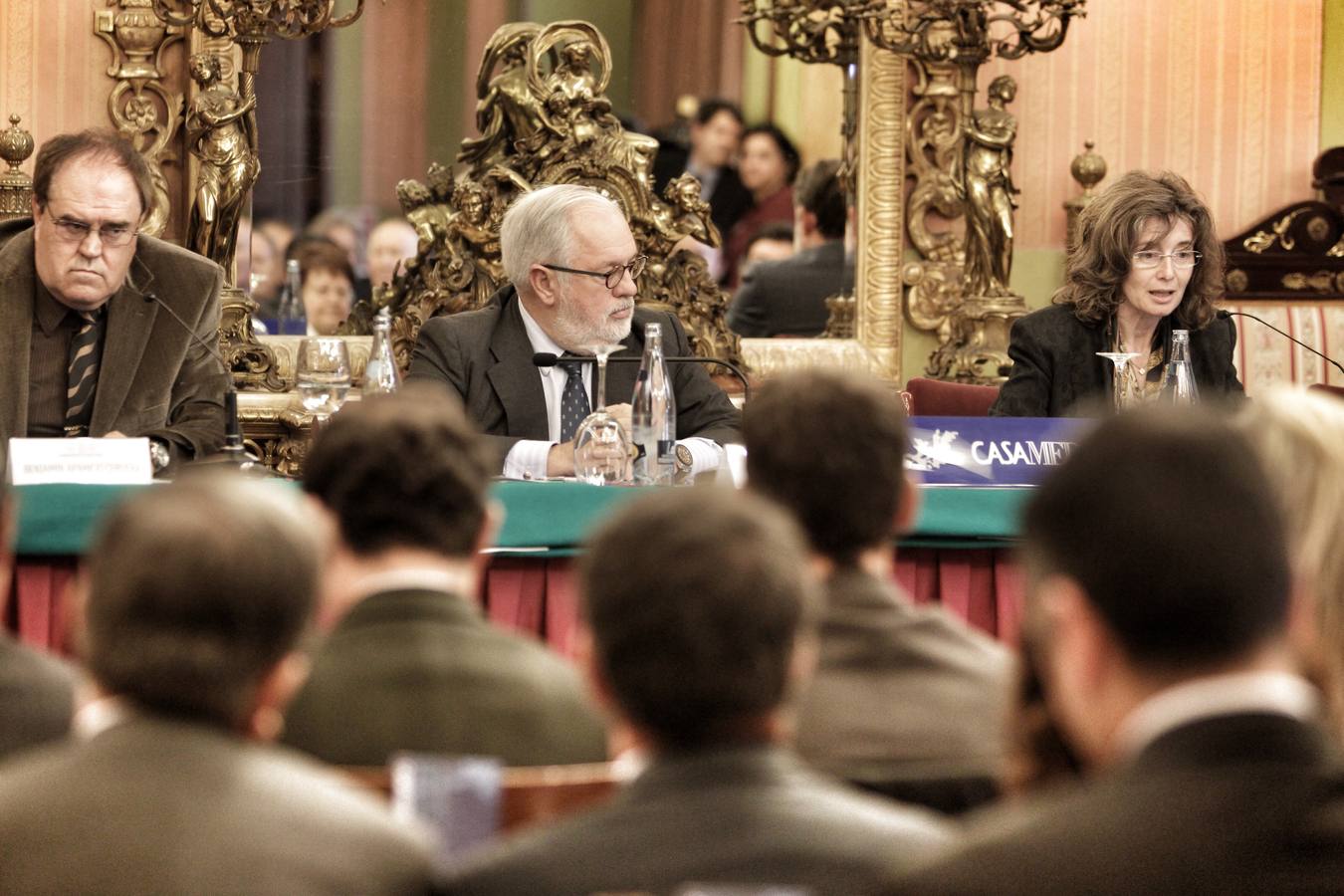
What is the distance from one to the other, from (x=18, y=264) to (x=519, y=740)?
2478 mm

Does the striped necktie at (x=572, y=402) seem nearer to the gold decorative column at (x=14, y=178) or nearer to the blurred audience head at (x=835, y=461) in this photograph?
the gold decorative column at (x=14, y=178)

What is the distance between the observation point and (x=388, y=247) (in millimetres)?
5289

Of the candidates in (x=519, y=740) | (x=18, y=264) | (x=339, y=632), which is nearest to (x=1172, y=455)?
(x=519, y=740)

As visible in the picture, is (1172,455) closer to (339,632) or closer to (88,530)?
(339,632)

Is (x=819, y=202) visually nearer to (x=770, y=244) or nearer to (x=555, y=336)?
(x=770, y=244)

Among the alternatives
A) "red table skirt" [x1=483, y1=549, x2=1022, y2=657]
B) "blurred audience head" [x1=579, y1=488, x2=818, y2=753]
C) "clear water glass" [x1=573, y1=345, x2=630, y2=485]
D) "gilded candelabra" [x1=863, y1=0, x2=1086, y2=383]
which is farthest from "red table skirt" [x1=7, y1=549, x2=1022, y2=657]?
"gilded candelabra" [x1=863, y1=0, x2=1086, y2=383]

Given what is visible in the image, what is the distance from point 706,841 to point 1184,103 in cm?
519

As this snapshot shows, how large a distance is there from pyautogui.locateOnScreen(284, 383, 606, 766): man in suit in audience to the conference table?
41.9 inches

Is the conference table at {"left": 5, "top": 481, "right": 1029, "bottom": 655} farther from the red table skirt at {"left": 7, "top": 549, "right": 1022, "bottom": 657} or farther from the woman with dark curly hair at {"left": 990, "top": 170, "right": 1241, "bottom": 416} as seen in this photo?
the woman with dark curly hair at {"left": 990, "top": 170, "right": 1241, "bottom": 416}

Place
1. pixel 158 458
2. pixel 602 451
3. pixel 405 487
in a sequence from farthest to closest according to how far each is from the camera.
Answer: pixel 158 458, pixel 602 451, pixel 405 487

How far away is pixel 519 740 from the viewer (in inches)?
65.8

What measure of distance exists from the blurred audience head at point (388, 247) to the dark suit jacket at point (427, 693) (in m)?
3.63

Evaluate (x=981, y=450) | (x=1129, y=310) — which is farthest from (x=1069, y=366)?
(x=981, y=450)

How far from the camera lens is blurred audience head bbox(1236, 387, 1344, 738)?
1659 mm
